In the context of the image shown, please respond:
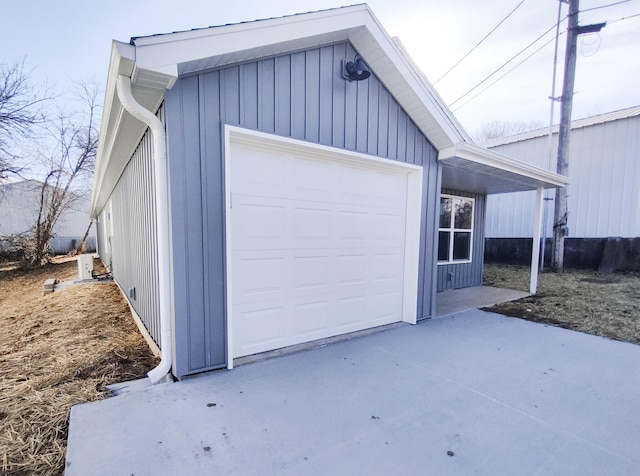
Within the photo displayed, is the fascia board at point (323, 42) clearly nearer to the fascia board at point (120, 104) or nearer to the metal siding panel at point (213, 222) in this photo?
the fascia board at point (120, 104)

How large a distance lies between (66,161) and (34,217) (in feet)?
11.2

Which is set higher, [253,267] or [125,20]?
[125,20]

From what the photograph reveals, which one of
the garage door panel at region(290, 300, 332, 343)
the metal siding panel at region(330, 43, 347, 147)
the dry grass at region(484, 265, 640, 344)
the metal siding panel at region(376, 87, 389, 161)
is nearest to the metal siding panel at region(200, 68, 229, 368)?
the garage door panel at region(290, 300, 332, 343)

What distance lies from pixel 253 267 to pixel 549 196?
11532 mm

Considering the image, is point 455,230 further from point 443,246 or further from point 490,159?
point 490,159

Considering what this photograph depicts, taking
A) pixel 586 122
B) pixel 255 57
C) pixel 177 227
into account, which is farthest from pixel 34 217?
pixel 586 122

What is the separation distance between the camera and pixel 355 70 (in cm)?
334

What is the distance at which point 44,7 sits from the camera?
23.6 feet

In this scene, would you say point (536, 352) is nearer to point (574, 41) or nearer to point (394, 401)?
point (394, 401)

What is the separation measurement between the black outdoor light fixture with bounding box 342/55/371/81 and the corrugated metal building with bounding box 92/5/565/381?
0.10 feet

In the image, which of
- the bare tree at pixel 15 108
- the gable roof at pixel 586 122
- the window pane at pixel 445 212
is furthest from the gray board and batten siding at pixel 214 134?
the bare tree at pixel 15 108

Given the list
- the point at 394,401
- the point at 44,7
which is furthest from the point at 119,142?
the point at 44,7

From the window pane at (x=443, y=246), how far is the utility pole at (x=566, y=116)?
14.8 ft

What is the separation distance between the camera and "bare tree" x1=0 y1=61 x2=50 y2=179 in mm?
9391
